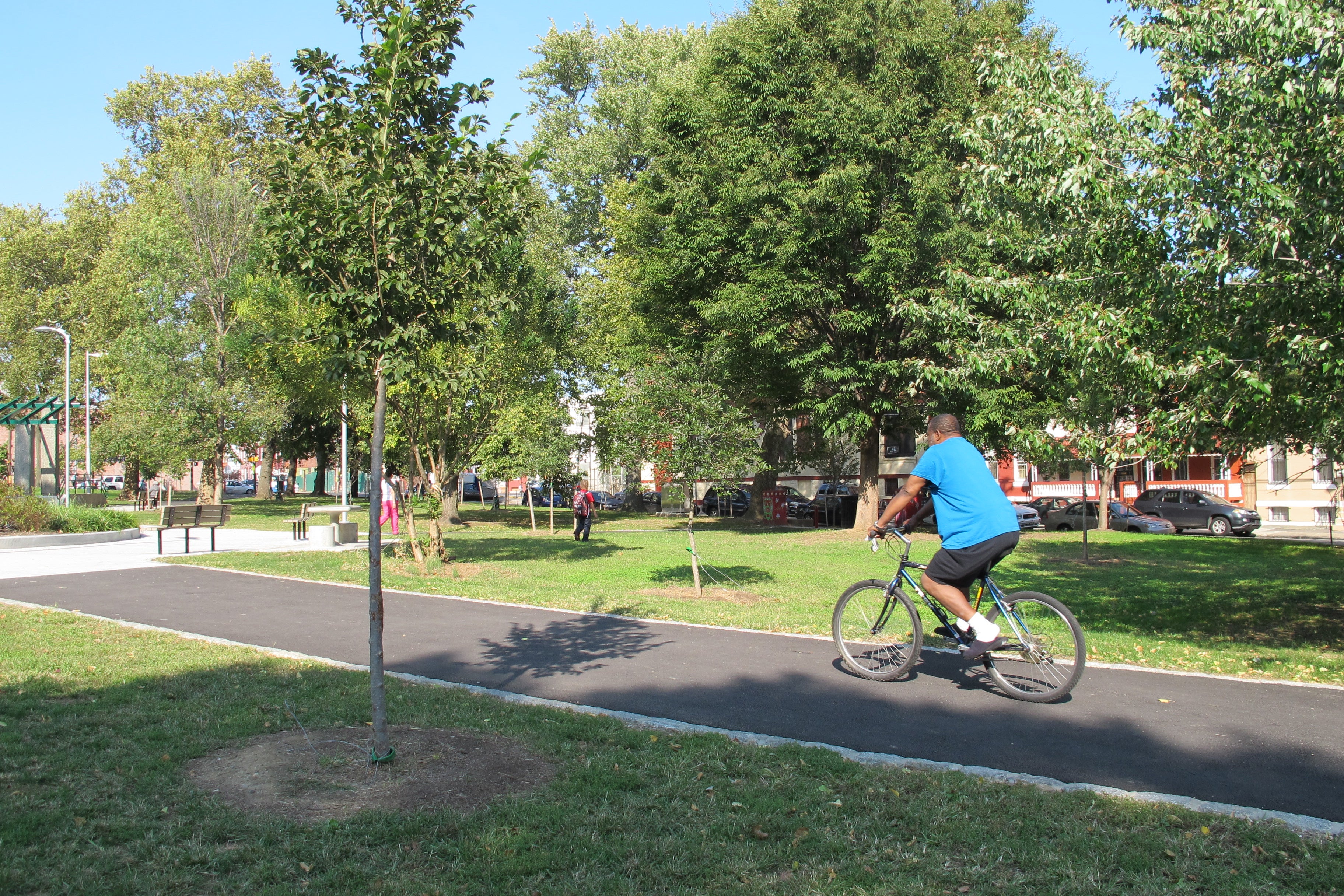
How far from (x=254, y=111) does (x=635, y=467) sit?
43135 millimetres

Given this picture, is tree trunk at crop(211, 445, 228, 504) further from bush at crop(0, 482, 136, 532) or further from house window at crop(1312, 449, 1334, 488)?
house window at crop(1312, 449, 1334, 488)

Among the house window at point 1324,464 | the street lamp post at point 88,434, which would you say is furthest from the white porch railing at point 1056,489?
the street lamp post at point 88,434

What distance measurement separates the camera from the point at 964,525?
21.1 feet

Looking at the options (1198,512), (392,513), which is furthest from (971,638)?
(1198,512)

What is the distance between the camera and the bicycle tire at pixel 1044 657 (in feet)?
20.6

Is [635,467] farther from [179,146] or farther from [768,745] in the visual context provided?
[179,146]

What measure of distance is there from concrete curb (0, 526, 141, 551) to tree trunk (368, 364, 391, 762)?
59.2 feet

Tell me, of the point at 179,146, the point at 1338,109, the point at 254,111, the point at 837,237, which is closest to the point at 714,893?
the point at 1338,109

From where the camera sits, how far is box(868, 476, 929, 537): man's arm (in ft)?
21.4

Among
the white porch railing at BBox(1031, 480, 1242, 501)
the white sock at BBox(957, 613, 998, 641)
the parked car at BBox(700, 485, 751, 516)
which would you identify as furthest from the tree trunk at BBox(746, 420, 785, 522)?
the white sock at BBox(957, 613, 998, 641)

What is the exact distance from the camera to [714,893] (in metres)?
3.38

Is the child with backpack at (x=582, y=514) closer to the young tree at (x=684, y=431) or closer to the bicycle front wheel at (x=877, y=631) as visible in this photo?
the young tree at (x=684, y=431)

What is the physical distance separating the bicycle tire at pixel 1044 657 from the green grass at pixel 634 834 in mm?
2023

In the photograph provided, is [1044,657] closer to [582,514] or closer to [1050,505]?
[582,514]
